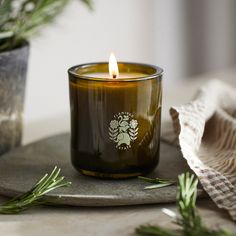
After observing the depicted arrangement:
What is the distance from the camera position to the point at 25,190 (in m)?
0.58

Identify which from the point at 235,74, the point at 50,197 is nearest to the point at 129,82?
the point at 50,197

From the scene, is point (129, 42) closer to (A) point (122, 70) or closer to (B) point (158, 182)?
(A) point (122, 70)

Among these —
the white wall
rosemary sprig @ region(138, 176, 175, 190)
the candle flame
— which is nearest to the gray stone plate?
rosemary sprig @ region(138, 176, 175, 190)

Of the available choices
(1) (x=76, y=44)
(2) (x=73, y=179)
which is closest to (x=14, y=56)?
(2) (x=73, y=179)

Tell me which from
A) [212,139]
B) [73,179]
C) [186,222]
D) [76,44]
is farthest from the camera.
→ [76,44]

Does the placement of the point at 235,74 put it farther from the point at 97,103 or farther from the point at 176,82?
the point at 97,103

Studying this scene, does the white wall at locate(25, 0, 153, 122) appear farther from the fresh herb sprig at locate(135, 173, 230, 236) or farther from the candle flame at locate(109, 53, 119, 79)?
the fresh herb sprig at locate(135, 173, 230, 236)

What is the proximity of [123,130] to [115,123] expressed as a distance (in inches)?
0.4

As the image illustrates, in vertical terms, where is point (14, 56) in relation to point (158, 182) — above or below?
above

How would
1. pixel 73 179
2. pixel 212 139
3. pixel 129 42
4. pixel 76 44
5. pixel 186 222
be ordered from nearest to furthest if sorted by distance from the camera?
pixel 186 222 < pixel 73 179 < pixel 212 139 < pixel 76 44 < pixel 129 42

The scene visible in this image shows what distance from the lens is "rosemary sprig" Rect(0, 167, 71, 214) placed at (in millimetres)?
563

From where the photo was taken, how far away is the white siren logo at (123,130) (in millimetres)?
591

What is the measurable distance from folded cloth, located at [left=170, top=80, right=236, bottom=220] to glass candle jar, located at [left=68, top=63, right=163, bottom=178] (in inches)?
1.8

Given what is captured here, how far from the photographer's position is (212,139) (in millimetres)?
726
